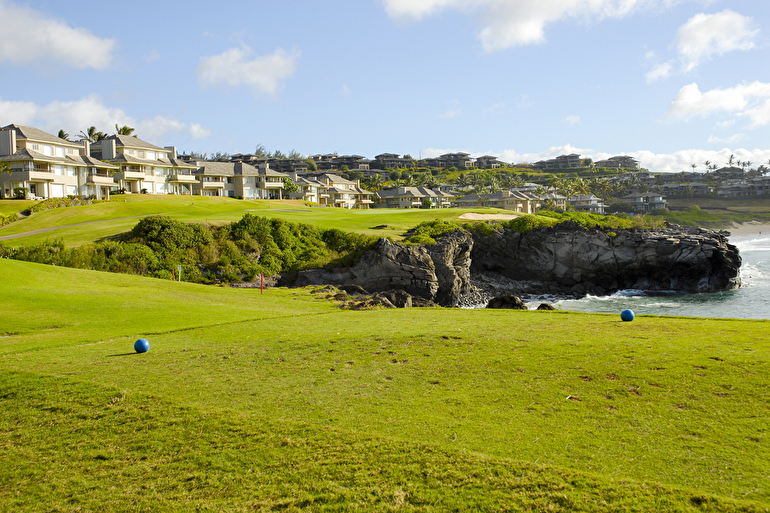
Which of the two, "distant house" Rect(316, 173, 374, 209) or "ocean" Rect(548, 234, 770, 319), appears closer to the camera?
"ocean" Rect(548, 234, 770, 319)

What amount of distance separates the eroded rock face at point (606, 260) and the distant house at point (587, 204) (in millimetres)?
83846

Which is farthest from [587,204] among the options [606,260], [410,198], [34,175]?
[34,175]

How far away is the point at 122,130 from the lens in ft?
344

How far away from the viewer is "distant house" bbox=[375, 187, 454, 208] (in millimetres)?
130000

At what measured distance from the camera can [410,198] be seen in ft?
427

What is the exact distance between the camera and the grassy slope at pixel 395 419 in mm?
7203

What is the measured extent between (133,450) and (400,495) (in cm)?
489

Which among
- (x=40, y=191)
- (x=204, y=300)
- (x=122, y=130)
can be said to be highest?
(x=122, y=130)

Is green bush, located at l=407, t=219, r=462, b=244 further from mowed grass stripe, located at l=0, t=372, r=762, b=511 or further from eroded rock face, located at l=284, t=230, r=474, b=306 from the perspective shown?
mowed grass stripe, located at l=0, t=372, r=762, b=511

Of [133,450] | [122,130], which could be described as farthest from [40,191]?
[133,450]

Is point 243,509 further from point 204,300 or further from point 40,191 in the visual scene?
point 40,191

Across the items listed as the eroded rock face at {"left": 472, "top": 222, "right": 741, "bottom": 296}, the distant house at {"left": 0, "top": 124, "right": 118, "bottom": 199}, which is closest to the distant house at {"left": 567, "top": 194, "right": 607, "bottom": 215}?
the eroded rock face at {"left": 472, "top": 222, "right": 741, "bottom": 296}

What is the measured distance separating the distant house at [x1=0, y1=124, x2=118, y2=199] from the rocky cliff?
2138 inches

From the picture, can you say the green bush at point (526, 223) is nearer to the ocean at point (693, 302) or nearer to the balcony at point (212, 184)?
the ocean at point (693, 302)
